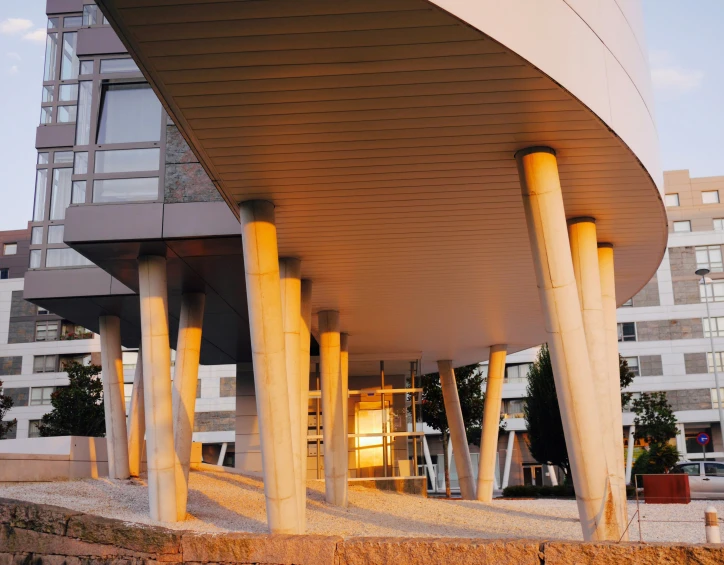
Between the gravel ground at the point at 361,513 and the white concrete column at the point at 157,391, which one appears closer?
the gravel ground at the point at 361,513

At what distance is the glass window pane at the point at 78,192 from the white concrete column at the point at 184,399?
144 inches

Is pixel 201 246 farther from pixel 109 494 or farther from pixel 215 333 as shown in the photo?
pixel 215 333


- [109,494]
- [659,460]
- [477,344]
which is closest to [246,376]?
[477,344]

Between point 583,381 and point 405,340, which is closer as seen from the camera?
point 583,381

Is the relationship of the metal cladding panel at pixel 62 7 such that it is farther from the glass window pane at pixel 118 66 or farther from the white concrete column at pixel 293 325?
the white concrete column at pixel 293 325

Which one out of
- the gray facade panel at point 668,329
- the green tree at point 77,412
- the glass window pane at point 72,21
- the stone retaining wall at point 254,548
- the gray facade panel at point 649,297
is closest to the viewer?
the stone retaining wall at point 254,548

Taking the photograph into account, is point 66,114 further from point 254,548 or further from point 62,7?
point 254,548

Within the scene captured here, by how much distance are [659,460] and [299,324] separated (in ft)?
68.9

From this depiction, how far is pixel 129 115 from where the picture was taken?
18594 mm

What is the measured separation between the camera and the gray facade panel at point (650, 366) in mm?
60750

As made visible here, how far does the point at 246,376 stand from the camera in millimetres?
33000

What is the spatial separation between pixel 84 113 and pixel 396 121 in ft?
37.7

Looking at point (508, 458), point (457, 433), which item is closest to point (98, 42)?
point (457, 433)

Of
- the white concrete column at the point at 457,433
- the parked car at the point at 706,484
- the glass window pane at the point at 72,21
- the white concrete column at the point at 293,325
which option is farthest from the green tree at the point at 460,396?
the white concrete column at the point at 293,325
